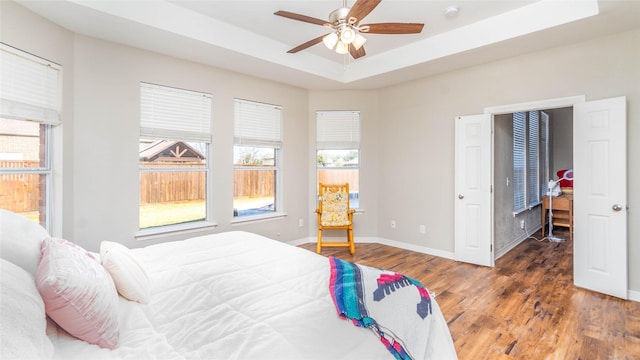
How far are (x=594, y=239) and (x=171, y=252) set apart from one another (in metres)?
3.97

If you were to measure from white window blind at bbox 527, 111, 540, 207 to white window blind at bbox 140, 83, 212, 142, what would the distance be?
547 cm

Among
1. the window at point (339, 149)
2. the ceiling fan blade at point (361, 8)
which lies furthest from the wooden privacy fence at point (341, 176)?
the ceiling fan blade at point (361, 8)

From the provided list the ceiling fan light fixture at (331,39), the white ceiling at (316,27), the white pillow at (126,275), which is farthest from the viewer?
the white ceiling at (316,27)

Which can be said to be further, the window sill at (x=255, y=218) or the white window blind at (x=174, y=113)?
the window sill at (x=255, y=218)

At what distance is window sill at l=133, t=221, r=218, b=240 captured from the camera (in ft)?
11.0

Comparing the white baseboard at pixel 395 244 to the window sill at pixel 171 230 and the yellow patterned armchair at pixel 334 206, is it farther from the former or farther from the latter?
the window sill at pixel 171 230

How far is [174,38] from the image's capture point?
10.00 feet

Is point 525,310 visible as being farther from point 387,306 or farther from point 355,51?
point 355,51

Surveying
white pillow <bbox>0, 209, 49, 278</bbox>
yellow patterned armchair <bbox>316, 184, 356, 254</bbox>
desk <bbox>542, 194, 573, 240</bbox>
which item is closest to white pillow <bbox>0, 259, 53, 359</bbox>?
white pillow <bbox>0, 209, 49, 278</bbox>

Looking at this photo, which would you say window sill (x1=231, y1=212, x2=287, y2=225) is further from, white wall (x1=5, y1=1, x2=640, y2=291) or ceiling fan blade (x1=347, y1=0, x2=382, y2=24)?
ceiling fan blade (x1=347, y1=0, x2=382, y2=24)

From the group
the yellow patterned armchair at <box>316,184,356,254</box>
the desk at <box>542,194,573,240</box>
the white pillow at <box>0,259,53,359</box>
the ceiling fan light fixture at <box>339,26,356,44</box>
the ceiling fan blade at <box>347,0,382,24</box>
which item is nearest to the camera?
the white pillow at <box>0,259,53,359</box>

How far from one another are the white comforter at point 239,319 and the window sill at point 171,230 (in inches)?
63.1

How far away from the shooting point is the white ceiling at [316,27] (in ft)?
8.70

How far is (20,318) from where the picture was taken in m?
0.78
